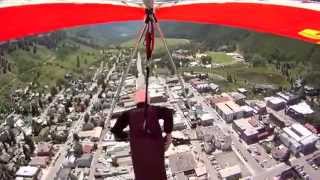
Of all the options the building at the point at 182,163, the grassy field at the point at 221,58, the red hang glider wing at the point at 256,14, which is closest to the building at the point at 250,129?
the building at the point at 182,163

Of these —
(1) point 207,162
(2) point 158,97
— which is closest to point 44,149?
(1) point 207,162

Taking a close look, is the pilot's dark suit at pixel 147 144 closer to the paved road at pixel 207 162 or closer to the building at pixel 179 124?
the paved road at pixel 207 162

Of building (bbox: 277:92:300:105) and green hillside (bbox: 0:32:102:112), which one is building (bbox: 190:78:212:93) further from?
green hillside (bbox: 0:32:102:112)

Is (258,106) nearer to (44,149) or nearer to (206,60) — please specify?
(44,149)

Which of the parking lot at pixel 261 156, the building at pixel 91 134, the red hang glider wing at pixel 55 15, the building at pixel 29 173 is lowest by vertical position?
the building at pixel 29 173

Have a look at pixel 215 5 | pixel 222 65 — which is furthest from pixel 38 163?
pixel 222 65

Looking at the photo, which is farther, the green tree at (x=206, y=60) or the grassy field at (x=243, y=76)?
the green tree at (x=206, y=60)

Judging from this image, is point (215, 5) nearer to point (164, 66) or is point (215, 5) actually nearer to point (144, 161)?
point (144, 161)
